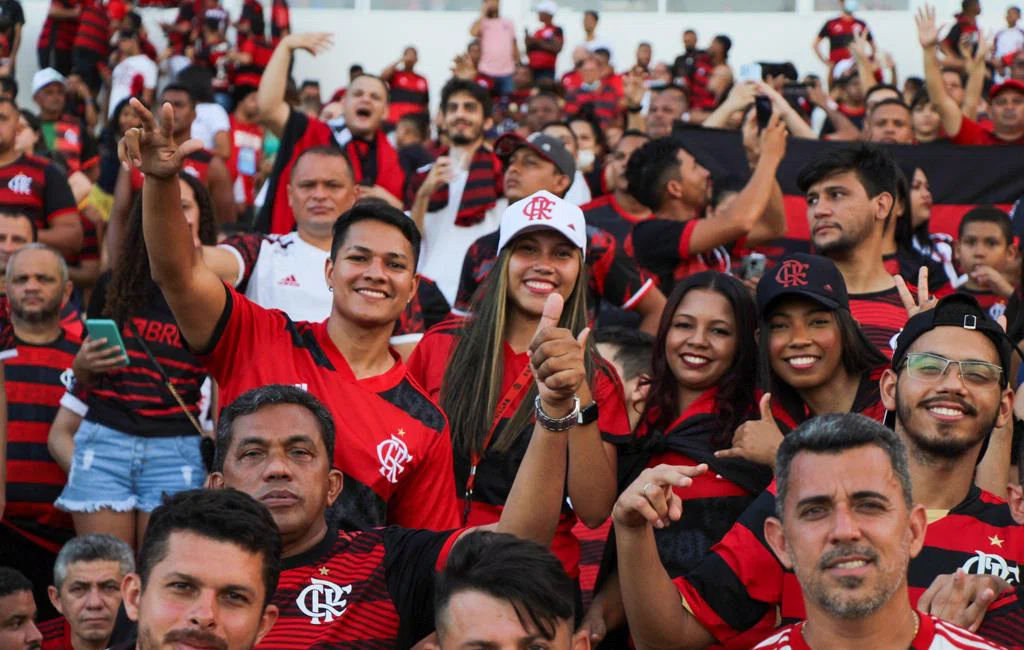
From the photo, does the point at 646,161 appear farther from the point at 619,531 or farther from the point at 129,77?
the point at 129,77

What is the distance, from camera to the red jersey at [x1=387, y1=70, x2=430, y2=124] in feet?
46.5

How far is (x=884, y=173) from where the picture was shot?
624cm

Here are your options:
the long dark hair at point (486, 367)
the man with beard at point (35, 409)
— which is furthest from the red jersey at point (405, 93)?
the long dark hair at point (486, 367)

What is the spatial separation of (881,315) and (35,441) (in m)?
3.63

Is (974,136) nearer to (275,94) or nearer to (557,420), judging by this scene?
(275,94)

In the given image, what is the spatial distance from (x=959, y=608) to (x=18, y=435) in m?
4.48

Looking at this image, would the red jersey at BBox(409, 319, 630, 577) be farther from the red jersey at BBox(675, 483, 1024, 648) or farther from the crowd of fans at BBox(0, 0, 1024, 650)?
the red jersey at BBox(675, 483, 1024, 648)

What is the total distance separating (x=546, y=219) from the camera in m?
5.09

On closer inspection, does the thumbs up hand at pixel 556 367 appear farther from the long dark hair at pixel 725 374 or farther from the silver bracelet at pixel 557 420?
the long dark hair at pixel 725 374

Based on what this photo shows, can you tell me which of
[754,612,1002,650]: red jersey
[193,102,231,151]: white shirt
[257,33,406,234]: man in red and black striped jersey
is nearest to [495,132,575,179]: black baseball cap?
[257,33,406,234]: man in red and black striped jersey

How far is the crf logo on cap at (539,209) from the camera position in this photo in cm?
511

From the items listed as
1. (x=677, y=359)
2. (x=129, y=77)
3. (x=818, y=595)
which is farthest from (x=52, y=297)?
(x=129, y=77)

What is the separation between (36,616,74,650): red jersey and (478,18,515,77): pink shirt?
444 inches

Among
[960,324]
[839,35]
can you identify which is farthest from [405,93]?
[960,324]
